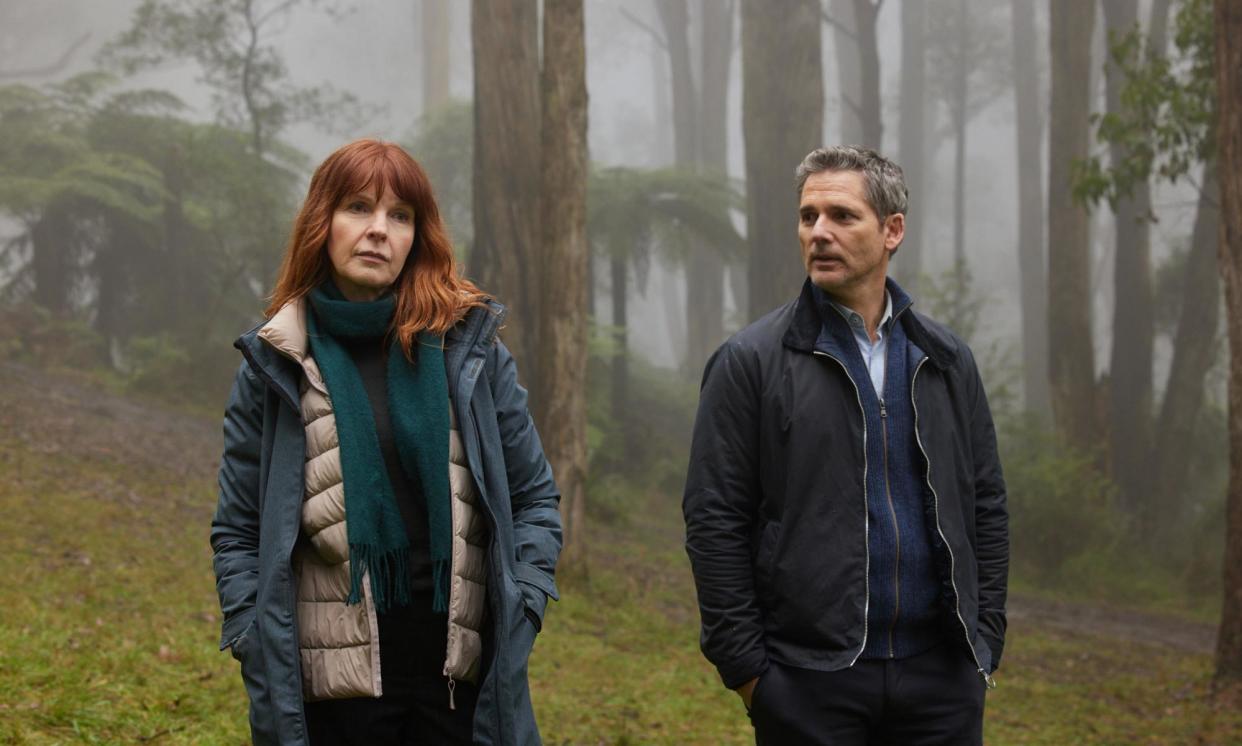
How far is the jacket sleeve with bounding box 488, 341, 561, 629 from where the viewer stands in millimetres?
2883

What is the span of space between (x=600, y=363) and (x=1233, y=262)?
42.5 feet

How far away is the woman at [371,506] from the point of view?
2.65 meters

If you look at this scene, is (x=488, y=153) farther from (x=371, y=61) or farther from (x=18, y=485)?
(x=371, y=61)

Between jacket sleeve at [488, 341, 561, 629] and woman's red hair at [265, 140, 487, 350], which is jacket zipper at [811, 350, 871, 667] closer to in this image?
jacket sleeve at [488, 341, 561, 629]

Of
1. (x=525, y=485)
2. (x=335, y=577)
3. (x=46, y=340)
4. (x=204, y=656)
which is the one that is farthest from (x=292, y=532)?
(x=46, y=340)

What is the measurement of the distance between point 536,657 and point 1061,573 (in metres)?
8.16

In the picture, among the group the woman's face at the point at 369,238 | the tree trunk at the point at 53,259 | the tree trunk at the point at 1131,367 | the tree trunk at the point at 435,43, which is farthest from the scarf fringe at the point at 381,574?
the tree trunk at the point at 435,43

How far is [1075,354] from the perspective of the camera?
645 inches

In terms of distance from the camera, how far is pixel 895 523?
3047mm

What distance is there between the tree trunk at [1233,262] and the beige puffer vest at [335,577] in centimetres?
726

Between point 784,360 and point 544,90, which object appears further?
point 544,90

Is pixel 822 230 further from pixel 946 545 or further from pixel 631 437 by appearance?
pixel 631 437

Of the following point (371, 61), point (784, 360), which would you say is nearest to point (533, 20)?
point (784, 360)

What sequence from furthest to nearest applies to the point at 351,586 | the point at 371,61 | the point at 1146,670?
1. the point at 371,61
2. the point at 1146,670
3. the point at 351,586
